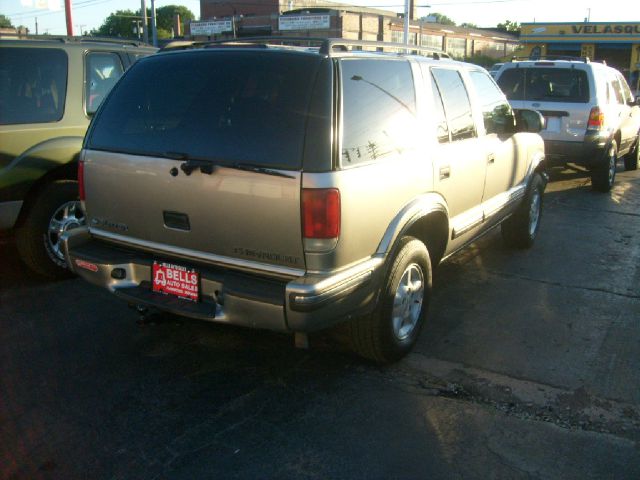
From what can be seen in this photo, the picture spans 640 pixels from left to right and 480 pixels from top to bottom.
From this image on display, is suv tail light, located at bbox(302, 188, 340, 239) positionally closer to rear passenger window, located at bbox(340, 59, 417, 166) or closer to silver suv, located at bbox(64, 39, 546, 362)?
silver suv, located at bbox(64, 39, 546, 362)

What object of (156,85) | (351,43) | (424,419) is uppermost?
(351,43)

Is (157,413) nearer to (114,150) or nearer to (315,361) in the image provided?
(315,361)

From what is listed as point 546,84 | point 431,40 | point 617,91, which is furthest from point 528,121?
point 431,40

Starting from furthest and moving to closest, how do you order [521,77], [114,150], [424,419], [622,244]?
[521,77], [622,244], [114,150], [424,419]

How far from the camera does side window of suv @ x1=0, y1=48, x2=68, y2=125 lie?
5.08m

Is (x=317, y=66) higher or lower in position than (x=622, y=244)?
higher

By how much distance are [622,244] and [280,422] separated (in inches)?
202

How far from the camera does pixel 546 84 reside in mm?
9594

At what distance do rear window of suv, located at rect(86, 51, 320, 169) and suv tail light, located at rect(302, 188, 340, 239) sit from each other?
188 millimetres

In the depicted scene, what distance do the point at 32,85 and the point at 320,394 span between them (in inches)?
144

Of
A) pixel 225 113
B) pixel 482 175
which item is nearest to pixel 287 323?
pixel 225 113

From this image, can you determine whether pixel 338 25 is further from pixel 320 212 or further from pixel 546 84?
pixel 320 212

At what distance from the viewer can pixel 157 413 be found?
335cm

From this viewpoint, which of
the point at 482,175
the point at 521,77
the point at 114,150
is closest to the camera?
the point at 114,150
